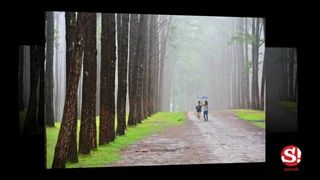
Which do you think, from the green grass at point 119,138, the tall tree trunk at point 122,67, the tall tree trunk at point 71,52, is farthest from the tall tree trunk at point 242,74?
the tall tree trunk at point 71,52

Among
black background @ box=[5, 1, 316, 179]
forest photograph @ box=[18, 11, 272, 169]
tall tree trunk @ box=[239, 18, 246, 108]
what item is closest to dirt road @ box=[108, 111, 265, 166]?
forest photograph @ box=[18, 11, 272, 169]

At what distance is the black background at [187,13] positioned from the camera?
23.8 ft

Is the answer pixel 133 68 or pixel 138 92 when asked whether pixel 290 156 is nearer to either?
pixel 138 92

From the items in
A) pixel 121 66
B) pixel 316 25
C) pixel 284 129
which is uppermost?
pixel 316 25

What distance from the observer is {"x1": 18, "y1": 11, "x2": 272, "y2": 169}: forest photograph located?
749cm

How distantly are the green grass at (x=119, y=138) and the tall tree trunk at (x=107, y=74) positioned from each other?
321mm

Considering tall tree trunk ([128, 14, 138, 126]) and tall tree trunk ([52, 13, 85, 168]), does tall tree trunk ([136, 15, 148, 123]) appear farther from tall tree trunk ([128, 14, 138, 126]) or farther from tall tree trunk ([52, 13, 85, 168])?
tall tree trunk ([52, 13, 85, 168])

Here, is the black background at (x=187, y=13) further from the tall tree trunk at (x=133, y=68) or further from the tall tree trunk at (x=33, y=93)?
the tall tree trunk at (x=133, y=68)

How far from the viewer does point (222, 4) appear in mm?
8273

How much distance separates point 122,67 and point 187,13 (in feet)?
6.39

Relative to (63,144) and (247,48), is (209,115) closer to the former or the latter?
(247,48)

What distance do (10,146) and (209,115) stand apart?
347cm

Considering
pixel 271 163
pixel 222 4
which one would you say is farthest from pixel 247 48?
pixel 271 163

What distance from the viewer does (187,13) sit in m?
8.27
